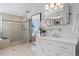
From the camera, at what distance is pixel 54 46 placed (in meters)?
1.65

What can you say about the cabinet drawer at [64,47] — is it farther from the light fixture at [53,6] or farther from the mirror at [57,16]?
the light fixture at [53,6]

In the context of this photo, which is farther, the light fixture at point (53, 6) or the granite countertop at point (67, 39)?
the light fixture at point (53, 6)

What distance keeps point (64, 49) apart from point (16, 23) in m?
0.94

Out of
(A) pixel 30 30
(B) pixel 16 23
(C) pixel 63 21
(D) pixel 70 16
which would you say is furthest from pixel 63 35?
(B) pixel 16 23

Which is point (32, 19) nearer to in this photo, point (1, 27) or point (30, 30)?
point (30, 30)

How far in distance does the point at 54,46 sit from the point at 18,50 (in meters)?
0.64

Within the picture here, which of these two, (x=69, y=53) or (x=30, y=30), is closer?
(x=69, y=53)

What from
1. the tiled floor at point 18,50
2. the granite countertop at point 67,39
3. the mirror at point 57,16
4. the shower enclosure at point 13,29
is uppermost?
the mirror at point 57,16

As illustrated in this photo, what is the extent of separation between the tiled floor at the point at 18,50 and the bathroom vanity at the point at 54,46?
117 millimetres

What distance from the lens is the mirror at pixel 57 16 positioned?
5.58 feet

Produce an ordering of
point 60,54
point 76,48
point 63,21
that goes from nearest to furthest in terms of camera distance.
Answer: point 76,48 → point 60,54 → point 63,21

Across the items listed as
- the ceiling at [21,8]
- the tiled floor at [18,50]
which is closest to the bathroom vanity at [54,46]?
the tiled floor at [18,50]

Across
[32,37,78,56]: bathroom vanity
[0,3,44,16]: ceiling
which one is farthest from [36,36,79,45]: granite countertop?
[0,3,44,16]: ceiling

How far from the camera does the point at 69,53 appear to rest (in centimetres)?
152
